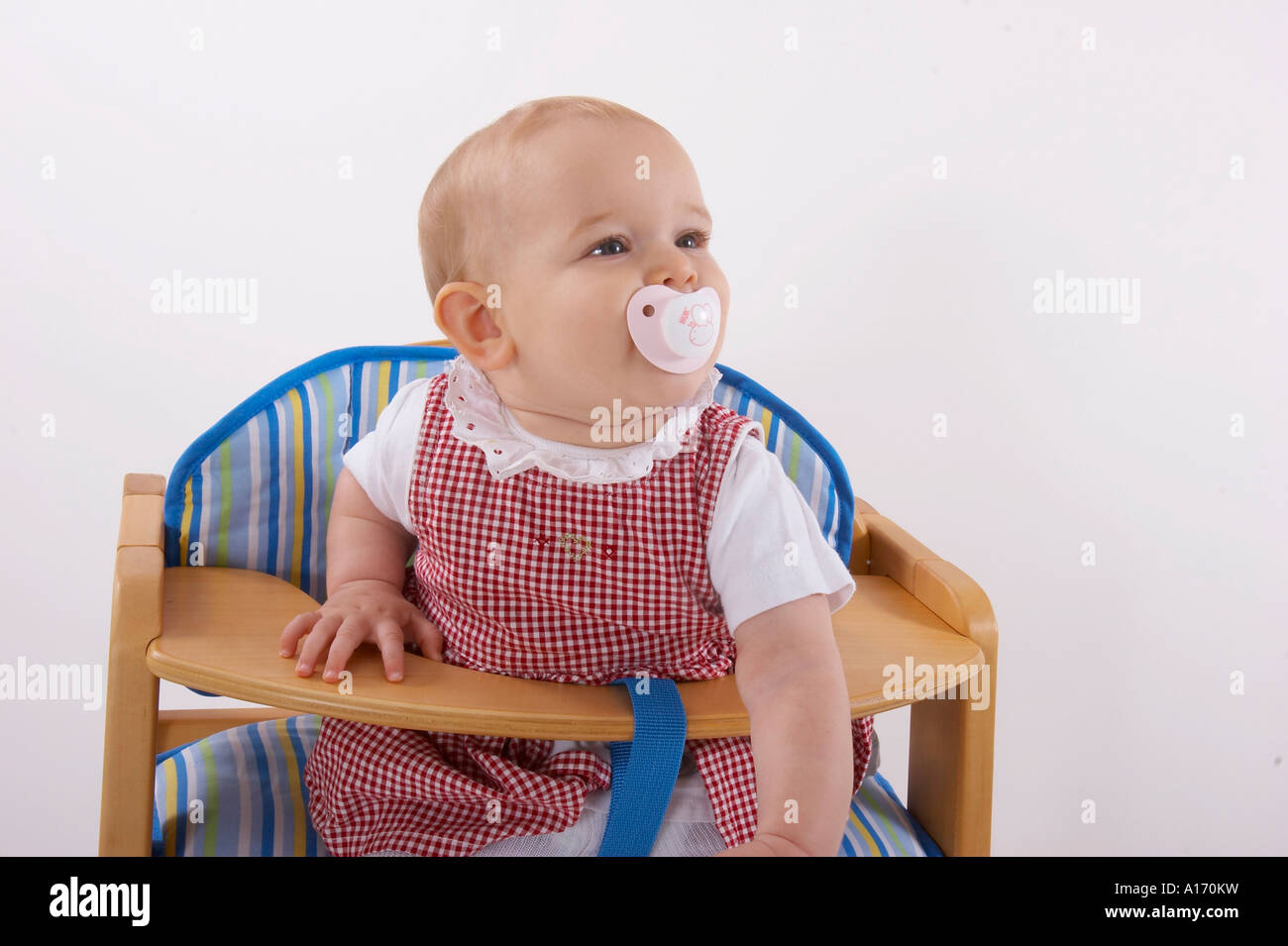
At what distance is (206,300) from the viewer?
1.48 metres

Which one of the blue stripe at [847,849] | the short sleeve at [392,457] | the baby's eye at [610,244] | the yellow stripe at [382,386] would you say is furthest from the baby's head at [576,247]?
the blue stripe at [847,849]

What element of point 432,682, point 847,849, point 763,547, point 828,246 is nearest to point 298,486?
point 432,682

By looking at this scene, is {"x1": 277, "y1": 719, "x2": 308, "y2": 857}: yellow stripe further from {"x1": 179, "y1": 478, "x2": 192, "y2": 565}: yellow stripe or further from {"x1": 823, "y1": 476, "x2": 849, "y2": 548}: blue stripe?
{"x1": 823, "y1": 476, "x2": 849, "y2": 548}: blue stripe

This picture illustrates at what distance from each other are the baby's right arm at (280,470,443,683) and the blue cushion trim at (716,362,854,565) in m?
0.33

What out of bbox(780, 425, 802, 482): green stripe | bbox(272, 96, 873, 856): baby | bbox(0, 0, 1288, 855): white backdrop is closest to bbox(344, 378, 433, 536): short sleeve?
bbox(272, 96, 873, 856): baby

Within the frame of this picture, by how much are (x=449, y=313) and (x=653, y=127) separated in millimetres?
191

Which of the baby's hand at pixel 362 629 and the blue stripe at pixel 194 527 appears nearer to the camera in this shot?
the baby's hand at pixel 362 629

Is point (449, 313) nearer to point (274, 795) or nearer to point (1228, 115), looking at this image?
point (274, 795)

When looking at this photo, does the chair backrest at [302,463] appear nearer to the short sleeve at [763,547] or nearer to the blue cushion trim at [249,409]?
the blue cushion trim at [249,409]

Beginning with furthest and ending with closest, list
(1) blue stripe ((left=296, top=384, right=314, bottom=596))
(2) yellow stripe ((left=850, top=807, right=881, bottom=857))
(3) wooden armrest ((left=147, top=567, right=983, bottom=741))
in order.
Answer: (1) blue stripe ((left=296, top=384, right=314, bottom=596))
(2) yellow stripe ((left=850, top=807, right=881, bottom=857))
(3) wooden armrest ((left=147, top=567, right=983, bottom=741))

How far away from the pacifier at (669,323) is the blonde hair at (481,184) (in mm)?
123

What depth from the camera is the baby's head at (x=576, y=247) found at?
2.86 ft

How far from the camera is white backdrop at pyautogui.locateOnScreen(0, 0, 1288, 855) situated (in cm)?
143

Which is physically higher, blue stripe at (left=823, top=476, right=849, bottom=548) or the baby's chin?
the baby's chin
